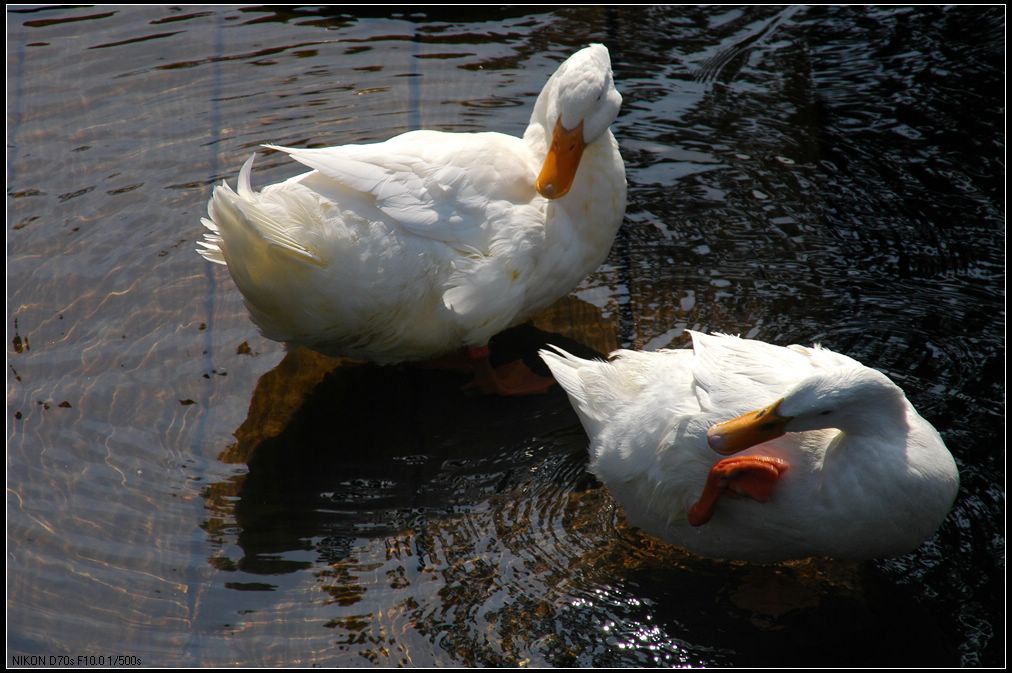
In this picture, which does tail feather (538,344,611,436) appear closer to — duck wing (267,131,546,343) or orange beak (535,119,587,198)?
duck wing (267,131,546,343)

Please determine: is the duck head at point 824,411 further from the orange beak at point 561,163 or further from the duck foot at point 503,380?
the orange beak at point 561,163

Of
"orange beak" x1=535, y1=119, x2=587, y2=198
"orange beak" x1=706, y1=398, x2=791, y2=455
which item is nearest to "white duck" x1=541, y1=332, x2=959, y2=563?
"orange beak" x1=706, y1=398, x2=791, y2=455

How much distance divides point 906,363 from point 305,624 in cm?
238

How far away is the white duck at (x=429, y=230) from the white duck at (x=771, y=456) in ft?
2.20

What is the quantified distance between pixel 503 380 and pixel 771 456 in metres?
1.21

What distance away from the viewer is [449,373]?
13.5 ft

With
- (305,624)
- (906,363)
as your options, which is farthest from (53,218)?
(906,363)

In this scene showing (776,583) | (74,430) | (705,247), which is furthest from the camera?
(705,247)

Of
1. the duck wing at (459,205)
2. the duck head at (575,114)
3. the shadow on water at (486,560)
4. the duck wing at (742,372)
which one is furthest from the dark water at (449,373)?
the duck head at (575,114)

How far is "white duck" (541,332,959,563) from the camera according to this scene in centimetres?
296

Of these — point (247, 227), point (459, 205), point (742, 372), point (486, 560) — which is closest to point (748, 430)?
point (742, 372)

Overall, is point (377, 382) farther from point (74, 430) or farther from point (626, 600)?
point (626, 600)

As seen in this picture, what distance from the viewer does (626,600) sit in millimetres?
3137

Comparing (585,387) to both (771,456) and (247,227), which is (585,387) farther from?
(247,227)
